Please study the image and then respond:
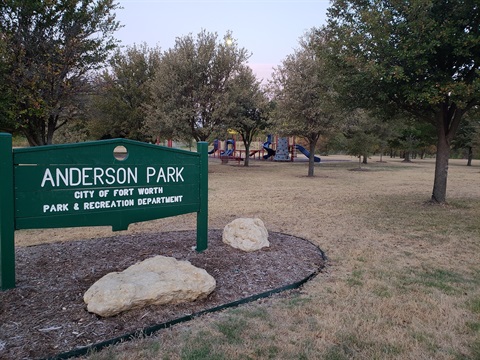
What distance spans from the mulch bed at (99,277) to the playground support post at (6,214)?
0.57ft

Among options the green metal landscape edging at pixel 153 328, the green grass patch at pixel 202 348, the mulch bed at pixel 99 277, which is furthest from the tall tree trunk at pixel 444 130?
the green grass patch at pixel 202 348

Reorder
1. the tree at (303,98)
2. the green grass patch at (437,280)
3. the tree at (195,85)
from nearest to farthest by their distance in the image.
Result: the green grass patch at (437,280) → the tree at (303,98) → the tree at (195,85)

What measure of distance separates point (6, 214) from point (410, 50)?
7.60 meters

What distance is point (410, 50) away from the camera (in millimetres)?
7250

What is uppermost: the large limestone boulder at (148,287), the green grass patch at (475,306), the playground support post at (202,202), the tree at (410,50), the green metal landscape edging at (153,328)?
the tree at (410,50)

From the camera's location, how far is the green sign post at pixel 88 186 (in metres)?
3.40

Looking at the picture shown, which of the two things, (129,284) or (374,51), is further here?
(374,51)

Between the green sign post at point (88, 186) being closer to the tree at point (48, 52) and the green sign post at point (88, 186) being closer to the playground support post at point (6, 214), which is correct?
the playground support post at point (6, 214)

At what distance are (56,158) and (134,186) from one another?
0.89m

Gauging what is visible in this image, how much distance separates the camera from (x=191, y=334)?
2887 mm

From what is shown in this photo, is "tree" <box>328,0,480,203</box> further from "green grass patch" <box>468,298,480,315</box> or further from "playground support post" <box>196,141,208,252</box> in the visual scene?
"green grass patch" <box>468,298,480,315</box>

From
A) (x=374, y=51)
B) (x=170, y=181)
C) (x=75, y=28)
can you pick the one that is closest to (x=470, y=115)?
(x=374, y=51)

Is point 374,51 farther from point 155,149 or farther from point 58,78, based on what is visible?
point 58,78

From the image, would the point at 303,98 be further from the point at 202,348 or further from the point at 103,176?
the point at 202,348
